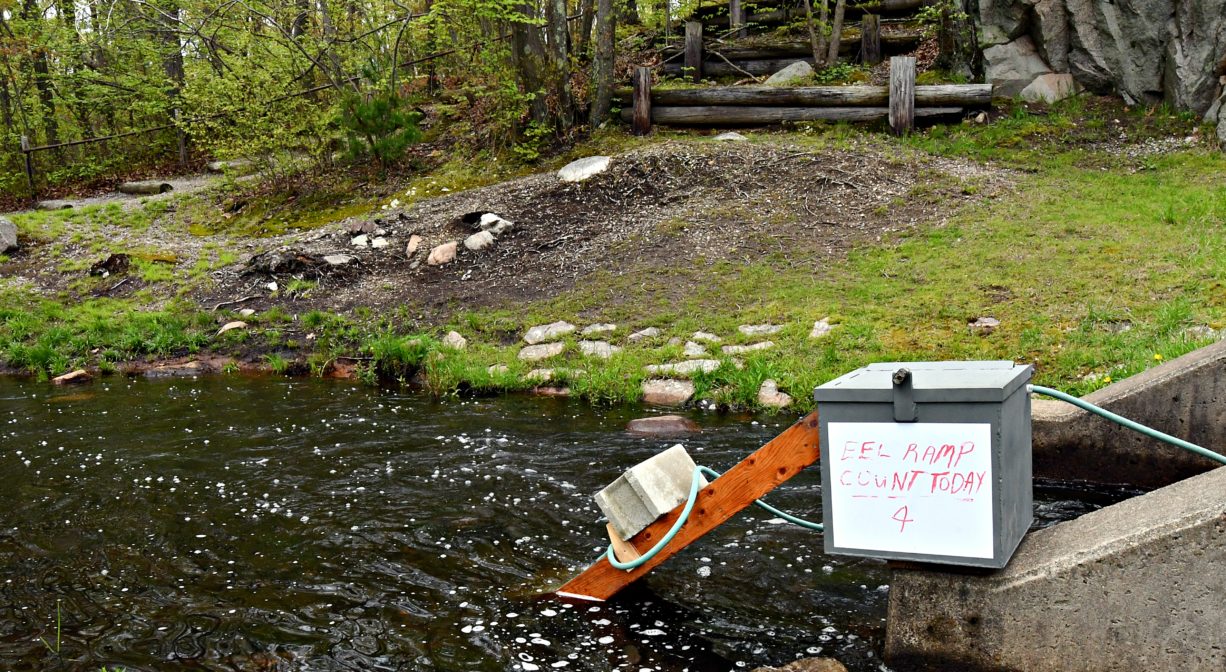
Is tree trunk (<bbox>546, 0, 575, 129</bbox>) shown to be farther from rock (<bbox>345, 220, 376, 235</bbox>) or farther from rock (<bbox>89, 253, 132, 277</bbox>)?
rock (<bbox>89, 253, 132, 277</bbox>)

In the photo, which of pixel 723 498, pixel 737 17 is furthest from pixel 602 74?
pixel 723 498

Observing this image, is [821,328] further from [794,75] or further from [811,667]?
[794,75]

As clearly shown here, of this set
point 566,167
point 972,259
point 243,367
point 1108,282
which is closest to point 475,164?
point 566,167

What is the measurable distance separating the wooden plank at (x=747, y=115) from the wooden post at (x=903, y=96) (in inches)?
11.8

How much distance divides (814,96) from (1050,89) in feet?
11.9

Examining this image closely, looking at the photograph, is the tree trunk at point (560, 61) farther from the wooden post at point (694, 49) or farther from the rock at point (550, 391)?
the rock at point (550, 391)

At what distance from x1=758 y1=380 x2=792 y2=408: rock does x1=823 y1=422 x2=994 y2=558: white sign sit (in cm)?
448

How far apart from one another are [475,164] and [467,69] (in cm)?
266

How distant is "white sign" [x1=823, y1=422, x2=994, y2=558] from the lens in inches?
131

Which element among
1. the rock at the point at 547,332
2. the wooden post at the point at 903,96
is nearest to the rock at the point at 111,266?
the rock at the point at 547,332

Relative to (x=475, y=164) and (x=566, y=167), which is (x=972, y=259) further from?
(x=475, y=164)

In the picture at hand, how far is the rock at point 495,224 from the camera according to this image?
512 inches

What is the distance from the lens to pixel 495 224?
13094 millimetres

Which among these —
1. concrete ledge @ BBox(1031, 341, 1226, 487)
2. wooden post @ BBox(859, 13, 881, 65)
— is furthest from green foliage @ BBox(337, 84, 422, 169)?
concrete ledge @ BBox(1031, 341, 1226, 487)
